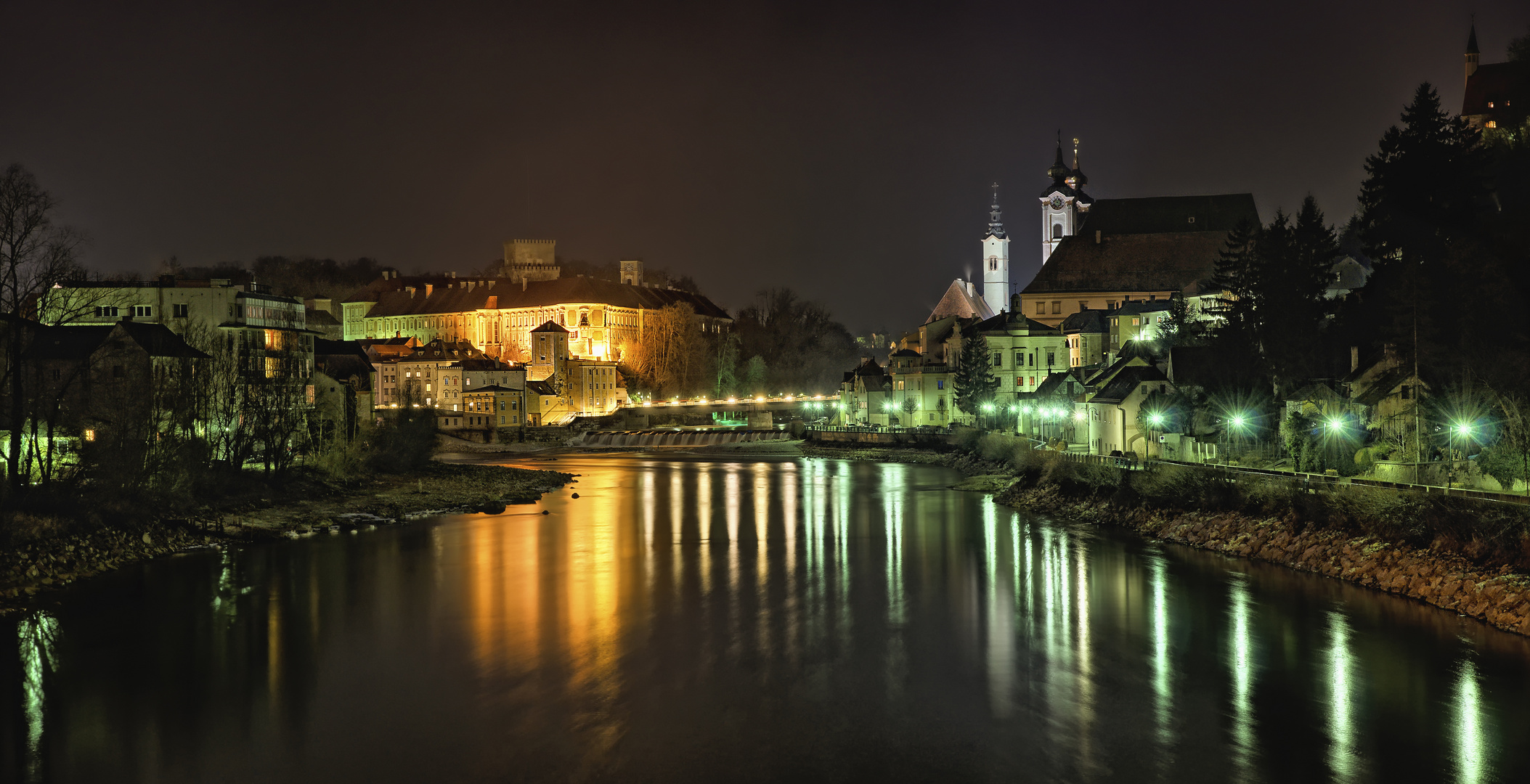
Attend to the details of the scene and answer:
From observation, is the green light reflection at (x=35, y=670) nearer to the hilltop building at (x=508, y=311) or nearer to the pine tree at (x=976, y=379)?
the pine tree at (x=976, y=379)

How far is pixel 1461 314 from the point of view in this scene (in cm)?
2495

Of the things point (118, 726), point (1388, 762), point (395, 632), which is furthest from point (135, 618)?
point (1388, 762)

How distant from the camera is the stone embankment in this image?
52.0 feet

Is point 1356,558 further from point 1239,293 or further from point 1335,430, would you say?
point 1239,293

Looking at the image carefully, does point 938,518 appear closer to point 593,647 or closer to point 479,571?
point 479,571

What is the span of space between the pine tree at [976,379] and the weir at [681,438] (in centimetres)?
1420

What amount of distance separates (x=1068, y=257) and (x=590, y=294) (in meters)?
44.2

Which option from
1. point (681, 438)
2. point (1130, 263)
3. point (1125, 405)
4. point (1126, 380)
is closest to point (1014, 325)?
point (1130, 263)

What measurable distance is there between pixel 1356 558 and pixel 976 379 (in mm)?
35012

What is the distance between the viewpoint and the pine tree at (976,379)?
53.8m

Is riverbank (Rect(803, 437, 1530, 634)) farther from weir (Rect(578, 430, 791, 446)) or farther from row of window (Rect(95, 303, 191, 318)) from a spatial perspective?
weir (Rect(578, 430, 791, 446))

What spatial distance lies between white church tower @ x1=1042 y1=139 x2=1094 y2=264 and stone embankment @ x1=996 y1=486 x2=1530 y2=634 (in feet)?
214

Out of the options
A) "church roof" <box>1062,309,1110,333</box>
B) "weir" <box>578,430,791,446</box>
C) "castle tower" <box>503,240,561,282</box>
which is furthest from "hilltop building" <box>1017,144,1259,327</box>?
"castle tower" <box>503,240,561,282</box>

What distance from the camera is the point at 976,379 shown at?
53.9 metres
